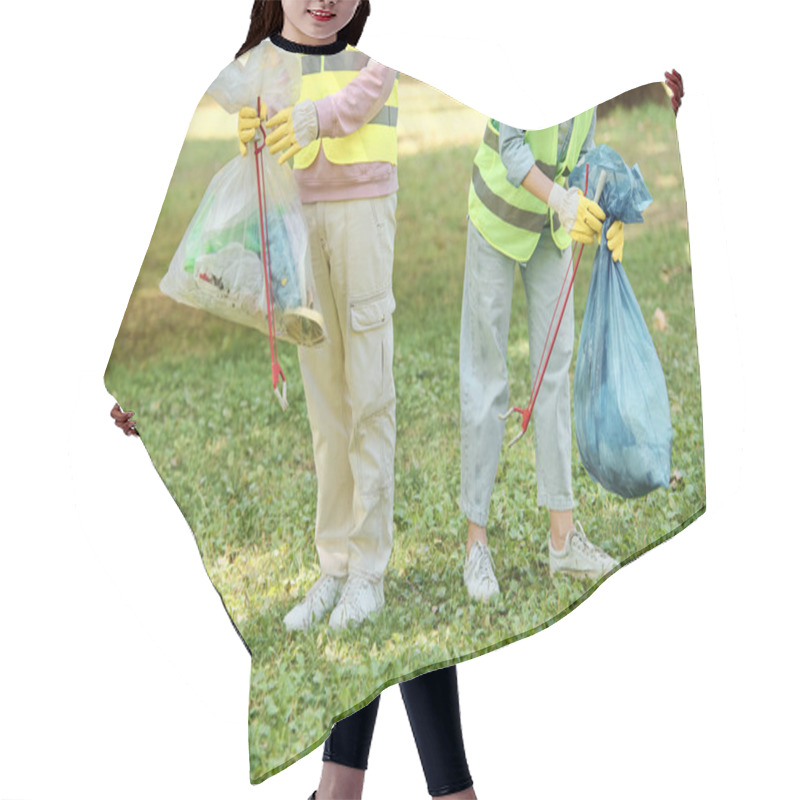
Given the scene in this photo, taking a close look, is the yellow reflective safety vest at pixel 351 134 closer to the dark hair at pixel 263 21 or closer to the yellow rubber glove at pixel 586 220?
the dark hair at pixel 263 21

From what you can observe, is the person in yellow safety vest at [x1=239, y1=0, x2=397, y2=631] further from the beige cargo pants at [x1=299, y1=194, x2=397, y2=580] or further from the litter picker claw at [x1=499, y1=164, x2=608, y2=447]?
the litter picker claw at [x1=499, y1=164, x2=608, y2=447]

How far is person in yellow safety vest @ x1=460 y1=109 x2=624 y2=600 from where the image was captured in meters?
3.81

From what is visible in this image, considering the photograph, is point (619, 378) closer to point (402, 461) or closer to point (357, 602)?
point (402, 461)

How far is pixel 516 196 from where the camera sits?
3.81 metres

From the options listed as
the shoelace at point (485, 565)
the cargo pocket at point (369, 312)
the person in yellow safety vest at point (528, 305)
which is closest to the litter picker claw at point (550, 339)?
the person in yellow safety vest at point (528, 305)

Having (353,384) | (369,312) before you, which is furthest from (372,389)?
(369,312)

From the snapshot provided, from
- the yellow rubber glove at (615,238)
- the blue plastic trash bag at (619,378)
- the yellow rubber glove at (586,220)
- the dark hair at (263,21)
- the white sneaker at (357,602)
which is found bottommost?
the white sneaker at (357,602)

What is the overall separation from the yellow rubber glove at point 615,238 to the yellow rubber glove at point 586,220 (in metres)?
0.03

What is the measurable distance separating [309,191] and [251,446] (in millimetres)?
574

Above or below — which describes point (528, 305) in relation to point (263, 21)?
below

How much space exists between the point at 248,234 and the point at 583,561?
1.03 metres

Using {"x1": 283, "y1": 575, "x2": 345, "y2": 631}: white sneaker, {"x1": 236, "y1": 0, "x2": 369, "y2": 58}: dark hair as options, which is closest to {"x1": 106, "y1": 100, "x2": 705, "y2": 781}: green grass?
{"x1": 283, "y1": 575, "x2": 345, "y2": 631}: white sneaker

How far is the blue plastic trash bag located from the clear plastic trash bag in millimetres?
632

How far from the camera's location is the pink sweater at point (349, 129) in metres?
3.74
